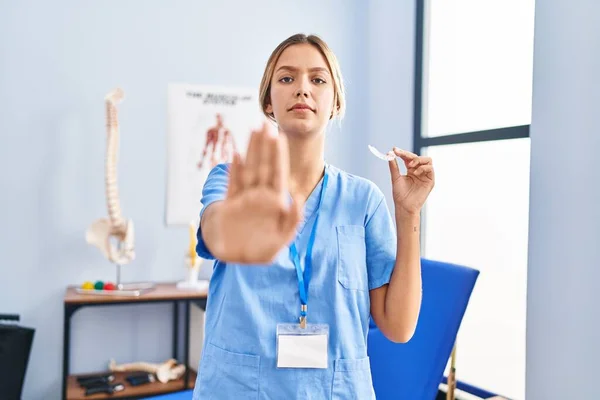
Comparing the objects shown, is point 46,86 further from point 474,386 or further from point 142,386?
point 474,386

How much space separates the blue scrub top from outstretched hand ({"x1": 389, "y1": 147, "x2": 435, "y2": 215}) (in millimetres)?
79

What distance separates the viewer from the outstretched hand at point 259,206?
1.78ft

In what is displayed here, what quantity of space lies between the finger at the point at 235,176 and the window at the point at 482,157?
1841mm

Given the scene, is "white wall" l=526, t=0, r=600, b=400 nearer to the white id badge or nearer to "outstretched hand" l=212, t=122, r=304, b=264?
the white id badge

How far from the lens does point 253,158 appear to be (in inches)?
21.5

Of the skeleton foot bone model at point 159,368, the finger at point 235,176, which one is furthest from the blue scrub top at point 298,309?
the skeleton foot bone model at point 159,368

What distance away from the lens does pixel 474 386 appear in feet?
7.74

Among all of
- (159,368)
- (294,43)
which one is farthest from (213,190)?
(159,368)

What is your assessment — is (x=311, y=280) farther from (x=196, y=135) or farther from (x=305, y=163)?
(x=196, y=135)

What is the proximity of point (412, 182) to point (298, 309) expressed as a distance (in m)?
0.33

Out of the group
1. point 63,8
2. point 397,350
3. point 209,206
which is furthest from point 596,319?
point 63,8

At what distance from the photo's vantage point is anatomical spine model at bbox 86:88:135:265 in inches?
98.0

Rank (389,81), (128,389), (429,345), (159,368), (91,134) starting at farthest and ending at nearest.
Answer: (389,81) < (91,134) < (159,368) < (128,389) < (429,345)

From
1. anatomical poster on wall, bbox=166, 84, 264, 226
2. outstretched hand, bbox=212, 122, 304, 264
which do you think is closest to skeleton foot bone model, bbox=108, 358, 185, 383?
anatomical poster on wall, bbox=166, 84, 264, 226
